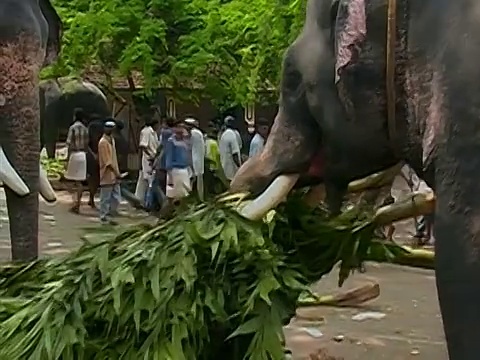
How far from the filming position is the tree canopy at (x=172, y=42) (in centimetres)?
1861

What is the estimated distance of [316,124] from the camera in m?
3.56

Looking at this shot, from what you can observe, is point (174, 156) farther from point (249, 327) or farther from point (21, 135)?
point (249, 327)

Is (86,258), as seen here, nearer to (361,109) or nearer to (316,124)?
(316,124)

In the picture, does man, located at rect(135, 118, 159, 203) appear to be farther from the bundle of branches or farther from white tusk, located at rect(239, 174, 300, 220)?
white tusk, located at rect(239, 174, 300, 220)

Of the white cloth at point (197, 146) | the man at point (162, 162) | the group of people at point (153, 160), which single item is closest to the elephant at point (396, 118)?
the group of people at point (153, 160)

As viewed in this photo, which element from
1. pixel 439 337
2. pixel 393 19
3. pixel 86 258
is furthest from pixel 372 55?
pixel 439 337

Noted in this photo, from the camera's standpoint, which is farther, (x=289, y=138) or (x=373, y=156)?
(x=289, y=138)

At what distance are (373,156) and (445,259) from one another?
2.28 feet

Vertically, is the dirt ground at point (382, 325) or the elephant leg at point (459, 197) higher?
the elephant leg at point (459, 197)

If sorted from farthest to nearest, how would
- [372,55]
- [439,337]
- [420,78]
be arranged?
[439,337], [372,55], [420,78]

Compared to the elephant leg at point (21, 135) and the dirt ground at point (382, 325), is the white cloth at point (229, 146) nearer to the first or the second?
the dirt ground at point (382, 325)

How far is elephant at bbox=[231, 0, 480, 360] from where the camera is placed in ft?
8.63

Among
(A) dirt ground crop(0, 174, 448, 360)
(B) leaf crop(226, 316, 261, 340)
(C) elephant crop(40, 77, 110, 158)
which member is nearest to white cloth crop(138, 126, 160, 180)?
(A) dirt ground crop(0, 174, 448, 360)

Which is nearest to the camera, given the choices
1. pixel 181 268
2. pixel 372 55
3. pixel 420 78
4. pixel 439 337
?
pixel 420 78
